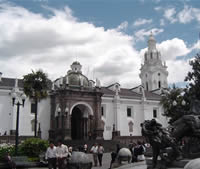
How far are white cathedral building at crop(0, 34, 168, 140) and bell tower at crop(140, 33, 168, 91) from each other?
34.8 ft

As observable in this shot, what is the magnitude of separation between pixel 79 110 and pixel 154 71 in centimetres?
2453

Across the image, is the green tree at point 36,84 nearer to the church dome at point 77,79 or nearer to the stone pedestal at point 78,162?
the church dome at point 77,79

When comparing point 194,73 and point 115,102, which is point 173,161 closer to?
point 194,73

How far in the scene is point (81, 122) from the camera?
40.9 meters

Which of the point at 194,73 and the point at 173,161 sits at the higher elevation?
the point at 194,73

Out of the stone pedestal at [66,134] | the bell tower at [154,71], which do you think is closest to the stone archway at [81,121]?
the stone pedestal at [66,134]

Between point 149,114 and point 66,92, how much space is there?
1793 cm

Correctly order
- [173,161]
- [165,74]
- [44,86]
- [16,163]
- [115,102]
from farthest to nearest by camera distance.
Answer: [165,74], [115,102], [44,86], [16,163], [173,161]

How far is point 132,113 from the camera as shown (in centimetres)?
4744

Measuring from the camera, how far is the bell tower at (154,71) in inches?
2357

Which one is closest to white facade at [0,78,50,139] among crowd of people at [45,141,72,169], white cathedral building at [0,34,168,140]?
white cathedral building at [0,34,168,140]

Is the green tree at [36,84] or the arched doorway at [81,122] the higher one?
the green tree at [36,84]

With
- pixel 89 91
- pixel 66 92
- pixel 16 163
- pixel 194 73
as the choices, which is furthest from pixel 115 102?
pixel 16 163

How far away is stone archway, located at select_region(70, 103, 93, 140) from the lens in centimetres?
3984
